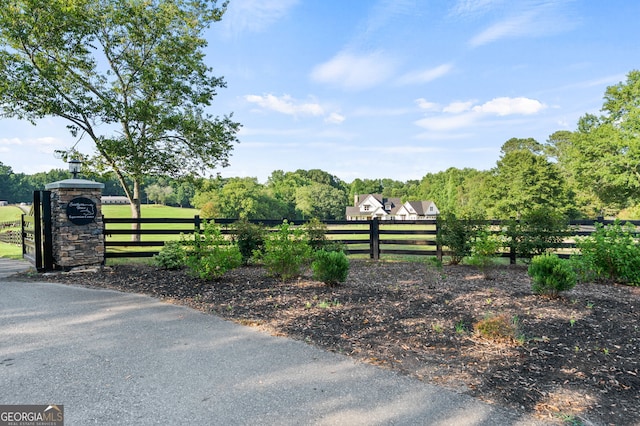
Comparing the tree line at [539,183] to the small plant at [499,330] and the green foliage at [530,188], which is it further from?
the small plant at [499,330]

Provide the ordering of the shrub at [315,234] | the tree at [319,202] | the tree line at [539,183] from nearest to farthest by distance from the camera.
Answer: the shrub at [315,234], the tree line at [539,183], the tree at [319,202]

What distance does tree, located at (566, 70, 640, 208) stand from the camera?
1936cm

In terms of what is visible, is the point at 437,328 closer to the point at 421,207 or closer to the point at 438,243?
the point at 438,243

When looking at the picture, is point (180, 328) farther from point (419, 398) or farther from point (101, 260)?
point (101, 260)

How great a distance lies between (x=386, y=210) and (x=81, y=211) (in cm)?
6850

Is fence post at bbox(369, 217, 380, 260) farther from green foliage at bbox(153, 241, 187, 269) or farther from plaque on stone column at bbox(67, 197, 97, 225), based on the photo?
plaque on stone column at bbox(67, 197, 97, 225)

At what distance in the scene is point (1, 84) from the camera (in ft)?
30.8

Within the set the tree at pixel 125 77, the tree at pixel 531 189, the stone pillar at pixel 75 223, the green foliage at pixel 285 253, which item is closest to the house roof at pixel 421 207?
the tree at pixel 531 189

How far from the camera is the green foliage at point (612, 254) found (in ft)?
20.1

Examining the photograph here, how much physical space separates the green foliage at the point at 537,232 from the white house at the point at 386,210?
58211 millimetres

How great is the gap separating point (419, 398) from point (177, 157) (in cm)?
1187

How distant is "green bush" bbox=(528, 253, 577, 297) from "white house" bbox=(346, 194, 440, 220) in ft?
202

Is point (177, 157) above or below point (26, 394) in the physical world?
above

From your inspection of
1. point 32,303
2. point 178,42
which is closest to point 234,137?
point 178,42
